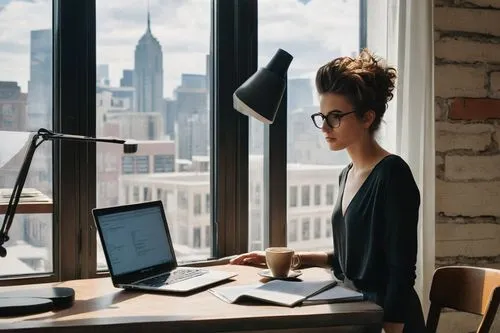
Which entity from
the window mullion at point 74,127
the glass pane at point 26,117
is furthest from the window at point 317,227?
the glass pane at point 26,117

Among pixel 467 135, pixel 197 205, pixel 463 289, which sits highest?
pixel 467 135

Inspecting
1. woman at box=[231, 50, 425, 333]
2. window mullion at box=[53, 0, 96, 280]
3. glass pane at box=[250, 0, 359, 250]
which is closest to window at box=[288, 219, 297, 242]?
glass pane at box=[250, 0, 359, 250]

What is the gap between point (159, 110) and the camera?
229cm

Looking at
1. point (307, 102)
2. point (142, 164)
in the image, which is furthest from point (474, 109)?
point (142, 164)

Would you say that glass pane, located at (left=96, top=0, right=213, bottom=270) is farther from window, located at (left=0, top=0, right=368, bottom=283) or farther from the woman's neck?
the woman's neck

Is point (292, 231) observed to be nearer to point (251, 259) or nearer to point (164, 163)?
point (251, 259)

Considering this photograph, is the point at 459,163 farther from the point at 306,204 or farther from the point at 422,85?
the point at 306,204

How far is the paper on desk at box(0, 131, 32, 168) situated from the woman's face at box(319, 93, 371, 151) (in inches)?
36.0

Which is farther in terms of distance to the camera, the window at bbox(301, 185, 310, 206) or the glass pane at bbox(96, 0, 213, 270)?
the window at bbox(301, 185, 310, 206)

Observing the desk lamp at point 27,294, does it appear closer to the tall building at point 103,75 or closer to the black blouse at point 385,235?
the tall building at point 103,75

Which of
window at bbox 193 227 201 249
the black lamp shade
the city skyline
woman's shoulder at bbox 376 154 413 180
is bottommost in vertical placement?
window at bbox 193 227 201 249

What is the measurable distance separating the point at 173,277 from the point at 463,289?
2.77 feet

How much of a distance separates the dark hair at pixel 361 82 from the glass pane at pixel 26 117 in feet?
2.83

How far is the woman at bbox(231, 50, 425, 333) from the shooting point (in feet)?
5.90
